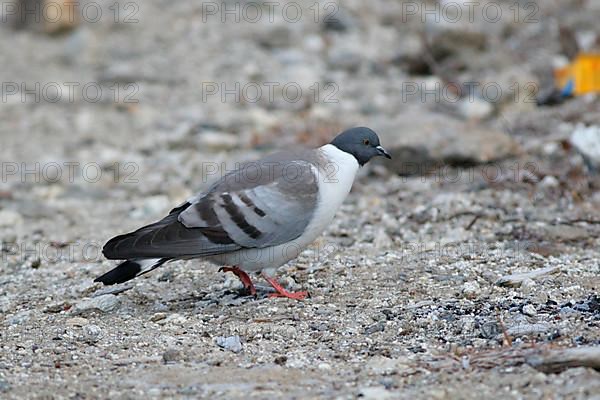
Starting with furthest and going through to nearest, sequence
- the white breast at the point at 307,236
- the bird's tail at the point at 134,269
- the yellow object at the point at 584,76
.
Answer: the yellow object at the point at 584,76
the white breast at the point at 307,236
the bird's tail at the point at 134,269

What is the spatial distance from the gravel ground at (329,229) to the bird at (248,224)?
0.84ft

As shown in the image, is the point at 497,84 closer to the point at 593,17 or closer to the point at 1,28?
the point at 593,17

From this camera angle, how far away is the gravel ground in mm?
4680

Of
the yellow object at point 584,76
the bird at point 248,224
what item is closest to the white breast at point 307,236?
→ the bird at point 248,224

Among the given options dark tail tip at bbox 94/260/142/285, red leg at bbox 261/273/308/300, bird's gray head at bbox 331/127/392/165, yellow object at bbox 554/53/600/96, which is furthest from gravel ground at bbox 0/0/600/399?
bird's gray head at bbox 331/127/392/165

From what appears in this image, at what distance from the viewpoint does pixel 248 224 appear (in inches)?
227

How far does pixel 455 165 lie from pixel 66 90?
5099 millimetres

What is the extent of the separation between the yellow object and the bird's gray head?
429 cm

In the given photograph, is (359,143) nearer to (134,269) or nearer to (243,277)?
(243,277)

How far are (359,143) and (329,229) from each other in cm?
130

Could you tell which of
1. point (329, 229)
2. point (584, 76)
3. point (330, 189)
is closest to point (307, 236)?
point (330, 189)

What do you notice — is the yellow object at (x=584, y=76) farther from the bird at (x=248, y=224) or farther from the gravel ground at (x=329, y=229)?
the bird at (x=248, y=224)

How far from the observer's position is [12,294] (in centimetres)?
632

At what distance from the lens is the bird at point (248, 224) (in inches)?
223
